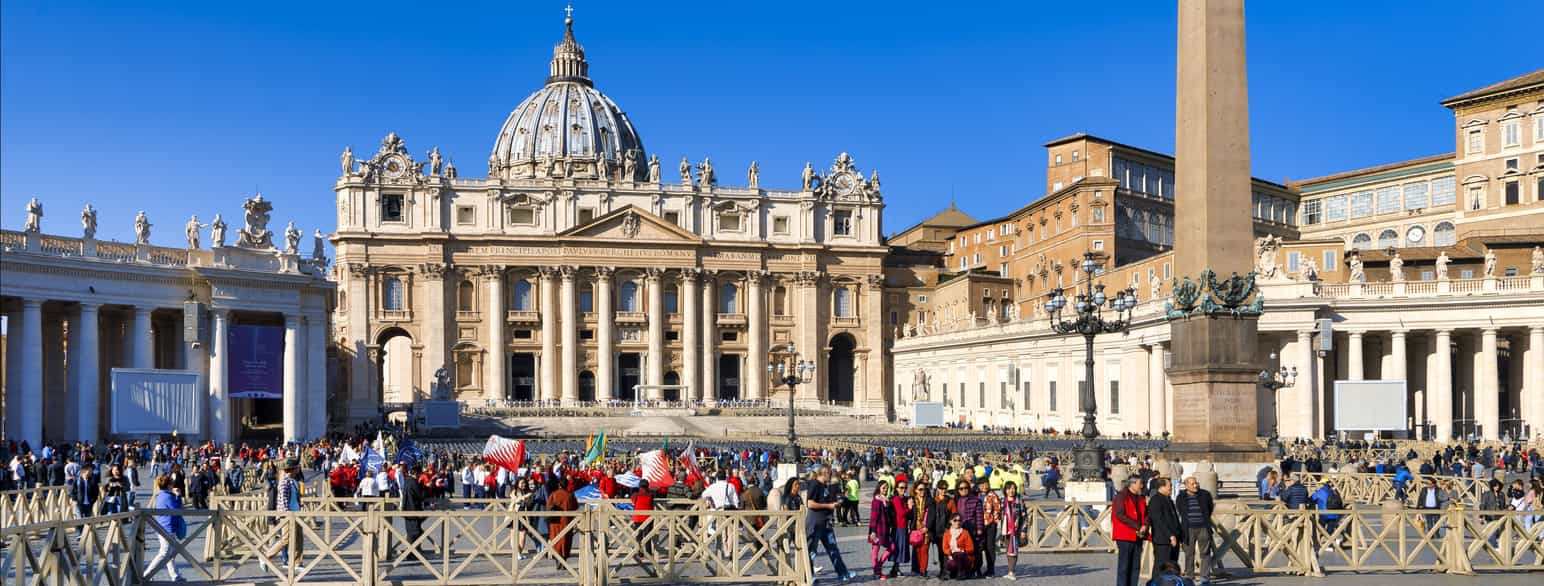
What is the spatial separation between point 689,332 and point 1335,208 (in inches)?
1519

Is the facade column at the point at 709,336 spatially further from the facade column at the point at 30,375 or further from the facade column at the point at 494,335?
the facade column at the point at 30,375

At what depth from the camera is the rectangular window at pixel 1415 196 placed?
77938 mm

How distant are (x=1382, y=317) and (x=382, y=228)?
2313 inches

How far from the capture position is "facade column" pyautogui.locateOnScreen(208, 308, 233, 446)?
4353 cm

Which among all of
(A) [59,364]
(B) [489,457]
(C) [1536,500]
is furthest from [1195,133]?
(A) [59,364]

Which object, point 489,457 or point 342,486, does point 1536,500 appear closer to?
point 489,457

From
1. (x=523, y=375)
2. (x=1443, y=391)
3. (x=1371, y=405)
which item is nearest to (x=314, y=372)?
(x=1371, y=405)

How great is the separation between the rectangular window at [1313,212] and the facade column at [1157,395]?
4056cm

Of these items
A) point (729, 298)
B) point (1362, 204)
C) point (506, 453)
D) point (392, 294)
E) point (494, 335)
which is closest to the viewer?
point (506, 453)

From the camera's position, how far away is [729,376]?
320ft

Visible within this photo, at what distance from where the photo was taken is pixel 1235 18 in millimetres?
20281

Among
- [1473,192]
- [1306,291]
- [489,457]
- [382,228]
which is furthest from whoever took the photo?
[382,228]

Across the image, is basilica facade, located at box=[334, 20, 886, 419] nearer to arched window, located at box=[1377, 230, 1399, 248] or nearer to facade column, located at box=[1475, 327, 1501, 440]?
arched window, located at box=[1377, 230, 1399, 248]

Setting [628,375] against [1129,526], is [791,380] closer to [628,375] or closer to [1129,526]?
[1129,526]
